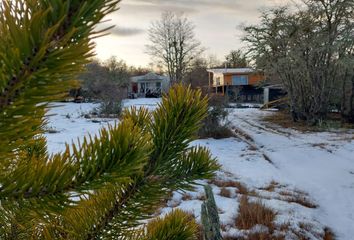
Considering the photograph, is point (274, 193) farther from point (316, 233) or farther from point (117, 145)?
point (117, 145)

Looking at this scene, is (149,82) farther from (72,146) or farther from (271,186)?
(72,146)

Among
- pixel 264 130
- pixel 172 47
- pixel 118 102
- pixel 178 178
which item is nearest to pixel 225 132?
pixel 264 130

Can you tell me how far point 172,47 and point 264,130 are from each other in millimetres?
27733

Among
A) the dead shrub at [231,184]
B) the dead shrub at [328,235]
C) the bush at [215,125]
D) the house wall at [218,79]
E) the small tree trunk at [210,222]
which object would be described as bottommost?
the dead shrub at [328,235]

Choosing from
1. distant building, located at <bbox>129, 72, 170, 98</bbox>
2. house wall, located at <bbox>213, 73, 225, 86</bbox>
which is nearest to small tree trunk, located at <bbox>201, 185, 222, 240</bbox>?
house wall, located at <bbox>213, 73, 225, 86</bbox>

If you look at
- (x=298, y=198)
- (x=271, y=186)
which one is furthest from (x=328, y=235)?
(x=271, y=186)

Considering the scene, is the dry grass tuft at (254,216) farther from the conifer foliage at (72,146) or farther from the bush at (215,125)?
the bush at (215,125)

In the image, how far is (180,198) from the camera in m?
6.19

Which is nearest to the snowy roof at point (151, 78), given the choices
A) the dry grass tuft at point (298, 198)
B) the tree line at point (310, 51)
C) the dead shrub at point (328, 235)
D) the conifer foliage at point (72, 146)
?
the tree line at point (310, 51)

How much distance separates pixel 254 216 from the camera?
514cm

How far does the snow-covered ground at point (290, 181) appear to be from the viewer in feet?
17.3

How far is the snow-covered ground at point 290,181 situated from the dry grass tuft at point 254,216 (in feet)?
0.38

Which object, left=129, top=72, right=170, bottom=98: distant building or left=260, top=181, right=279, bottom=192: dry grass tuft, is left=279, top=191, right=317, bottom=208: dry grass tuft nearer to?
left=260, top=181, right=279, bottom=192: dry grass tuft

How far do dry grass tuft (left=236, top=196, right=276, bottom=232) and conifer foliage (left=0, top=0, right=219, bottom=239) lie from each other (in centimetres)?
427
